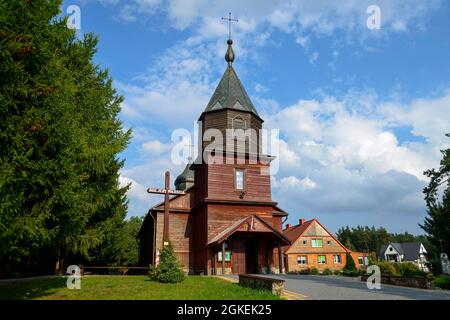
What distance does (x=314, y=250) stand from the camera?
1752 inches

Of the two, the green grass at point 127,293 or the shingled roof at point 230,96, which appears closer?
the green grass at point 127,293

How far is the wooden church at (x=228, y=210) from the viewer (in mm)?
23133

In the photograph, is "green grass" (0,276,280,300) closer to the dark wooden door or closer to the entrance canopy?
the entrance canopy

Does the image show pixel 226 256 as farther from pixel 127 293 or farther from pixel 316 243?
pixel 316 243

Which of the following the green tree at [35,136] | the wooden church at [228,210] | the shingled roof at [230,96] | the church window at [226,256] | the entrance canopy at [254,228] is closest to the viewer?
the green tree at [35,136]

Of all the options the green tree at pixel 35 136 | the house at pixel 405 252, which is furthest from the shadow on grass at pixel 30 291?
the house at pixel 405 252

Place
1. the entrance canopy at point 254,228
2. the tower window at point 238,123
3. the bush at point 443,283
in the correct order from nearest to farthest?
the bush at point 443,283
the entrance canopy at point 254,228
the tower window at point 238,123

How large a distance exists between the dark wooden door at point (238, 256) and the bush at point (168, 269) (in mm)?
8012

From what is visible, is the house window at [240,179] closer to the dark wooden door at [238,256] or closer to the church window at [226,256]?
the dark wooden door at [238,256]

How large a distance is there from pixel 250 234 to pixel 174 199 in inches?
275

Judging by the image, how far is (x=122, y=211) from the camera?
26.9 meters

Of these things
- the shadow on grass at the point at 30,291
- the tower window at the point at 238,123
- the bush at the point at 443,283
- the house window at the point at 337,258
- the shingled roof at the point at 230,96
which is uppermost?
the shingled roof at the point at 230,96

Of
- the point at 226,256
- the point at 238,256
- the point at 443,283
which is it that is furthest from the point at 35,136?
the point at 443,283
